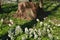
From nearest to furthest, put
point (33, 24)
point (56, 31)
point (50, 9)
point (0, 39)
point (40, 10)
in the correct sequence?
1. point (0, 39)
2. point (56, 31)
3. point (33, 24)
4. point (40, 10)
5. point (50, 9)

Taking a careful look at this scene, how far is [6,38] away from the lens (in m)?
15.3

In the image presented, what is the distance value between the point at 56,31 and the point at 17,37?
11.3 feet

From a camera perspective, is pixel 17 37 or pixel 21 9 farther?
pixel 21 9

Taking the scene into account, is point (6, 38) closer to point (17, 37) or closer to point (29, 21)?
point (17, 37)

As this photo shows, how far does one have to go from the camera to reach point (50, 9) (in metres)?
26.6

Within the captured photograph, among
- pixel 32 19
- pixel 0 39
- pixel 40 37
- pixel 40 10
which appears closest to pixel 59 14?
pixel 40 10

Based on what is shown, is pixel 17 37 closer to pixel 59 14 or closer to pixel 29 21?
pixel 29 21

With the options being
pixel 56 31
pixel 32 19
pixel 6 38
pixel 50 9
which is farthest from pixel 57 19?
pixel 6 38

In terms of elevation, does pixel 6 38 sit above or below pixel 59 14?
above

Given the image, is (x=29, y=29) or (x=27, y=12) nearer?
(x=29, y=29)

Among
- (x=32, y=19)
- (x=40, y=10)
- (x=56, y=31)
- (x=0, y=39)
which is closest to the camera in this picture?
Answer: (x=0, y=39)

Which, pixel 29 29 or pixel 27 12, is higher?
pixel 29 29

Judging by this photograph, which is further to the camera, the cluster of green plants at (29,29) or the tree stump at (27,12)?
the tree stump at (27,12)

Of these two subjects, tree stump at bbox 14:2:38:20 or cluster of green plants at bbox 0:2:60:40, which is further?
tree stump at bbox 14:2:38:20
